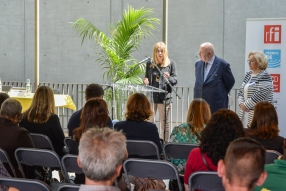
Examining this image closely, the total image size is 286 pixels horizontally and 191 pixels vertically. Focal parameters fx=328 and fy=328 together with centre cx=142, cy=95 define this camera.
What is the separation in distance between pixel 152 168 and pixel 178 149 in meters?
0.50

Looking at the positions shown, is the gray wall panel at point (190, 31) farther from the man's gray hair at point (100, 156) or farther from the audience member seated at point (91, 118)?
the man's gray hair at point (100, 156)

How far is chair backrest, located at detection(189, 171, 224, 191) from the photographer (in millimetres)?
1867

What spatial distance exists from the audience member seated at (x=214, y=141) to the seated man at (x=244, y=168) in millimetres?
693

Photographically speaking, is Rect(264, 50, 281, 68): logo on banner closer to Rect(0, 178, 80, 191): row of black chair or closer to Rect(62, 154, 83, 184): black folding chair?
Rect(62, 154, 83, 184): black folding chair

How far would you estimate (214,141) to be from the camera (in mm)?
1993

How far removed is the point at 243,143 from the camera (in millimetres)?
1313

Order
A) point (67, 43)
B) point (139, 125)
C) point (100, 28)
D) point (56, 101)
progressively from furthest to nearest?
point (67, 43) < point (100, 28) < point (56, 101) < point (139, 125)

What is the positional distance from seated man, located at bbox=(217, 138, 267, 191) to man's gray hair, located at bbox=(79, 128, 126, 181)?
1.52 feet

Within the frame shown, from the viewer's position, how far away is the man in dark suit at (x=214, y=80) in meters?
4.50

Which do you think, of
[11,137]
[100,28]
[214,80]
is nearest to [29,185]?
[11,137]

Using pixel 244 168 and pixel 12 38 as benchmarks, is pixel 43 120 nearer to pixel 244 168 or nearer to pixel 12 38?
pixel 244 168

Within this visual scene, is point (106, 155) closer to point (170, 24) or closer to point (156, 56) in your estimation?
point (156, 56)

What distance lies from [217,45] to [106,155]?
22.6ft

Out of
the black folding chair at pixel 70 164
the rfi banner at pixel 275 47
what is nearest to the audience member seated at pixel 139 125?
the black folding chair at pixel 70 164
